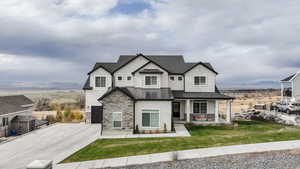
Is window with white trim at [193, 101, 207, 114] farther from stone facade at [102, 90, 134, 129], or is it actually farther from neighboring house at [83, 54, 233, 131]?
stone facade at [102, 90, 134, 129]

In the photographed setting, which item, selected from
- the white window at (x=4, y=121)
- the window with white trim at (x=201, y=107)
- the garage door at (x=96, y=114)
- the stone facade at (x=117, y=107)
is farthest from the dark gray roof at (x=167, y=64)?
the white window at (x=4, y=121)

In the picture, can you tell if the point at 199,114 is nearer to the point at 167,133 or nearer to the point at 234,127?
the point at 234,127

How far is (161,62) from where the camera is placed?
94.6 feet

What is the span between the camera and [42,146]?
16688mm

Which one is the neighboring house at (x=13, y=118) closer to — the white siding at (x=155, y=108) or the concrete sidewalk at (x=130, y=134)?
the concrete sidewalk at (x=130, y=134)

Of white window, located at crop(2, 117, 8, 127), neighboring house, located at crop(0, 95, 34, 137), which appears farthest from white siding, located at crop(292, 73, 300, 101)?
white window, located at crop(2, 117, 8, 127)

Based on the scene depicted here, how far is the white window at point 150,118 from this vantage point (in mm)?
21078

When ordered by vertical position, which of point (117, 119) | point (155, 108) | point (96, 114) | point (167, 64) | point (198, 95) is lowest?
point (96, 114)

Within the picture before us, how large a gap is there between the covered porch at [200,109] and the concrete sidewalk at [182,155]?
12480 millimetres

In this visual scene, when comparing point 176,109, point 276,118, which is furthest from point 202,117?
point 276,118

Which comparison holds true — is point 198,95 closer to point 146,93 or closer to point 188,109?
point 188,109

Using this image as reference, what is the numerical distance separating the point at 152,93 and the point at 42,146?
10894mm

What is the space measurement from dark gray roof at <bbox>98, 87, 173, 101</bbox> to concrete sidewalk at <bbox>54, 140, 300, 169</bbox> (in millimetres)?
9794

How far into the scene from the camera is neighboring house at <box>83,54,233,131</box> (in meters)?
20.8
